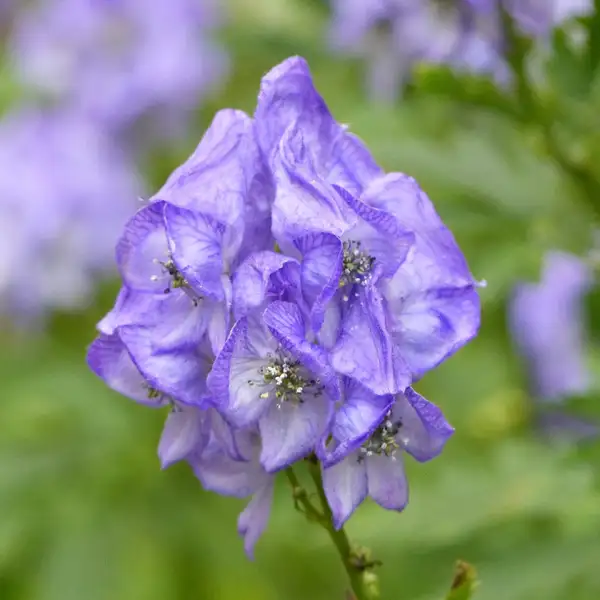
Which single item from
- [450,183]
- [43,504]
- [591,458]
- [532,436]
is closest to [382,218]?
[591,458]

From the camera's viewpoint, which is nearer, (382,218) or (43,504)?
(382,218)

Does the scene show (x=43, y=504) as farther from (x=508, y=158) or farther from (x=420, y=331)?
(x=420, y=331)

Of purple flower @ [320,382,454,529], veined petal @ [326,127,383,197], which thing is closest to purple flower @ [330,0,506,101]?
veined petal @ [326,127,383,197]

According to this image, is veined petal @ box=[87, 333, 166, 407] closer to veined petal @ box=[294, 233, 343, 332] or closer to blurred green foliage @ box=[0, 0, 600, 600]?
veined petal @ box=[294, 233, 343, 332]

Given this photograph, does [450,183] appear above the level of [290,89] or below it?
below

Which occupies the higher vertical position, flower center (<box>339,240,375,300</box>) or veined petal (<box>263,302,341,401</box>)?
flower center (<box>339,240,375,300</box>)

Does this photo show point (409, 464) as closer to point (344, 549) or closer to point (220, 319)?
point (344, 549)
